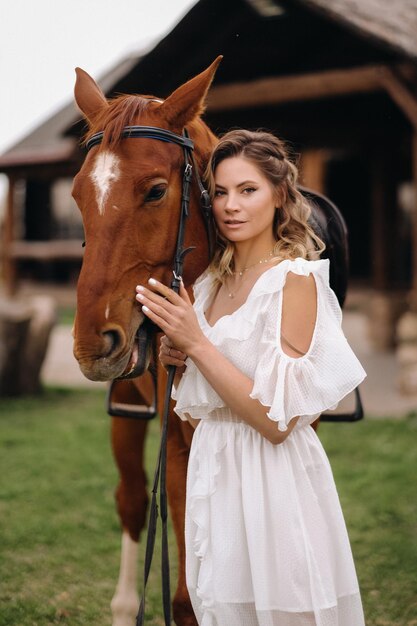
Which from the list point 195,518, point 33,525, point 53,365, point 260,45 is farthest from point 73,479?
point 260,45

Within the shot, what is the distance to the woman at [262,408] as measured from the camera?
1.82 m

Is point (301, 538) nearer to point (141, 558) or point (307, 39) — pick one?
point (141, 558)

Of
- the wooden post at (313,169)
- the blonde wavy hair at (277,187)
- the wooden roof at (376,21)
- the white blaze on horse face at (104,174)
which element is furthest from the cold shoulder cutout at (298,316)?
the wooden post at (313,169)

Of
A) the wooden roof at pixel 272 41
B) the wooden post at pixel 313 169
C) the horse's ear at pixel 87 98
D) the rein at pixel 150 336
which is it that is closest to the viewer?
the rein at pixel 150 336

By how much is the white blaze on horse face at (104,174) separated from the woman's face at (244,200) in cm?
32

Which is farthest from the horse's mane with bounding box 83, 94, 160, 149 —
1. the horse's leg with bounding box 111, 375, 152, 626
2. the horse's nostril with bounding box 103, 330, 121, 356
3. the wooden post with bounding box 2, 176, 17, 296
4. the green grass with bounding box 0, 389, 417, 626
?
the wooden post with bounding box 2, 176, 17, 296

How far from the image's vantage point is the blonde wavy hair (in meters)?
1.98

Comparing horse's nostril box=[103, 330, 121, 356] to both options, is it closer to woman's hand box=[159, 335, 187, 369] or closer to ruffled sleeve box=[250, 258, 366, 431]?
woman's hand box=[159, 335, 187, 369]

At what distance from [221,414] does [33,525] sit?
8.86ft

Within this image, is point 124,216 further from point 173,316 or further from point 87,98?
point 87,98

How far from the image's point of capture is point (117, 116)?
1940 mm

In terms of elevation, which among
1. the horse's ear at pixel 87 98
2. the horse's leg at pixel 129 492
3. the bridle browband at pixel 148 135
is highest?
the horse's ear at pixel 87 98

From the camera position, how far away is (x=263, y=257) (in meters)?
2.03

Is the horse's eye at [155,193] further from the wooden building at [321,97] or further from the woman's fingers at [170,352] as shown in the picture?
the wooden building at [321,97]
